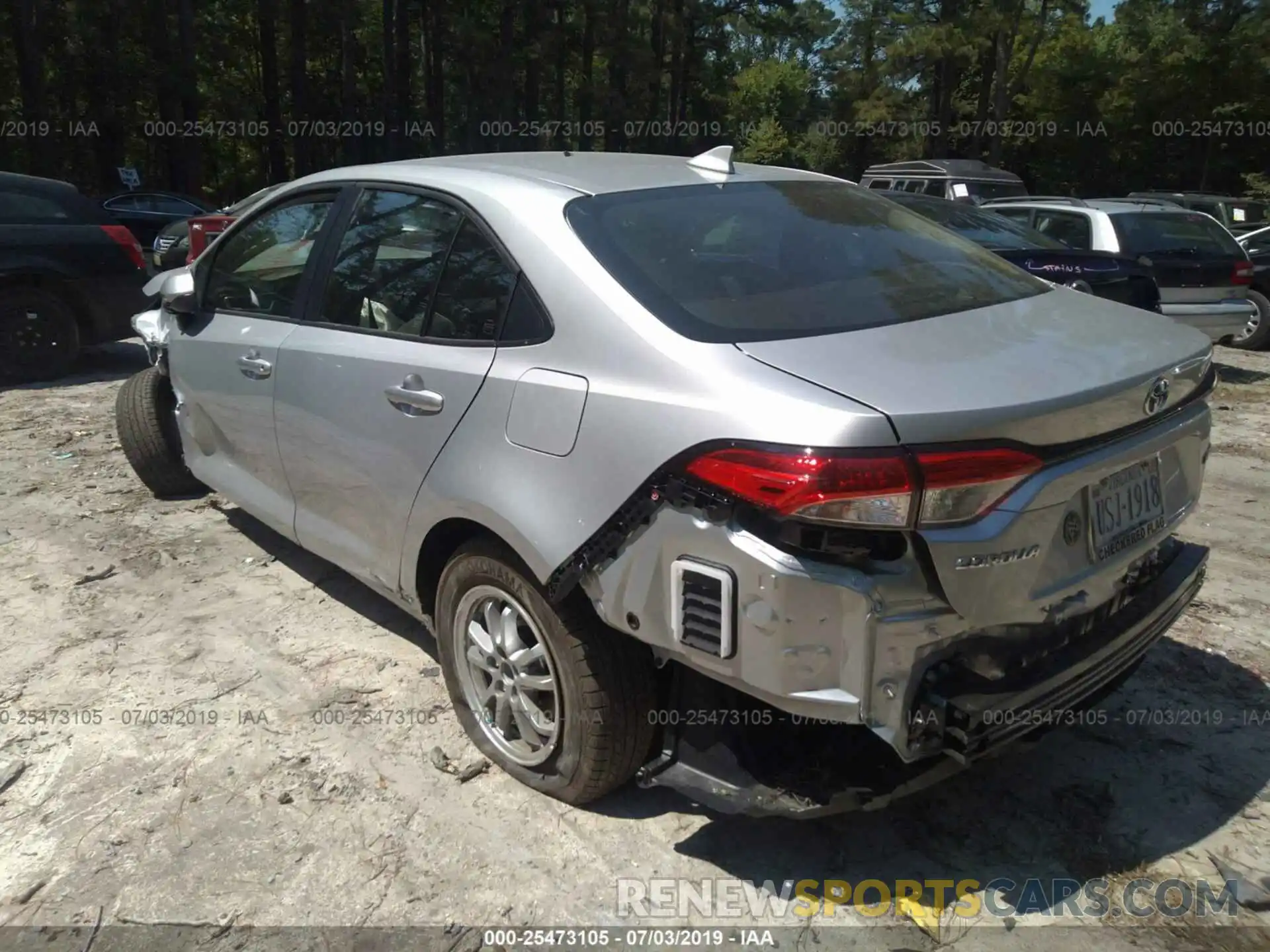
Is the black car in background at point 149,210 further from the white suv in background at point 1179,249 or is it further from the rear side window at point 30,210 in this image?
the white suv in background at point 1179,249

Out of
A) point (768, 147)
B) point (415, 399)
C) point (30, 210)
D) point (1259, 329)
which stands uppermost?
point (768, 147)

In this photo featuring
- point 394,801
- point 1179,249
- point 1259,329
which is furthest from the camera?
point 1259,329

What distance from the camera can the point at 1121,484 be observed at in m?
2.47

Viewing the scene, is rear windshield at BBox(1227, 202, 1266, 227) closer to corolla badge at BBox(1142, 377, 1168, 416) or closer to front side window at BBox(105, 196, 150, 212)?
corolla badge at BBox(1142, 377, 1168, 416)

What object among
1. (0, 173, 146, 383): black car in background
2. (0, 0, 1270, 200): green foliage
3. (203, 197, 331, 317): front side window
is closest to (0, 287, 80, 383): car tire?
(0, 173, 146, 383): black car in background

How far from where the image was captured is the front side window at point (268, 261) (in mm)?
3717

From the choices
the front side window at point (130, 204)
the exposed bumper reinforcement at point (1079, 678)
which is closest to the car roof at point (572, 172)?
the exposed bumper reinforcement at point (1079, 678)

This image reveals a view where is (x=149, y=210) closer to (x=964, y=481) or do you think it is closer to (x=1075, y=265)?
(x=1075, y=265)

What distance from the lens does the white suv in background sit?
29.1 feet

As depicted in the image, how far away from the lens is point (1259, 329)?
1071 centimetres

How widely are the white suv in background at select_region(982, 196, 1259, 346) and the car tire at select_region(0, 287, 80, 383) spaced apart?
319 inches

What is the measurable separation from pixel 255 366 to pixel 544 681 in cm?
180

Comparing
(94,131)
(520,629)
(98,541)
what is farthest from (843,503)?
(94,131)

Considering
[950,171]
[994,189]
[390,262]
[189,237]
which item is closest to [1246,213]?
[994,189]
